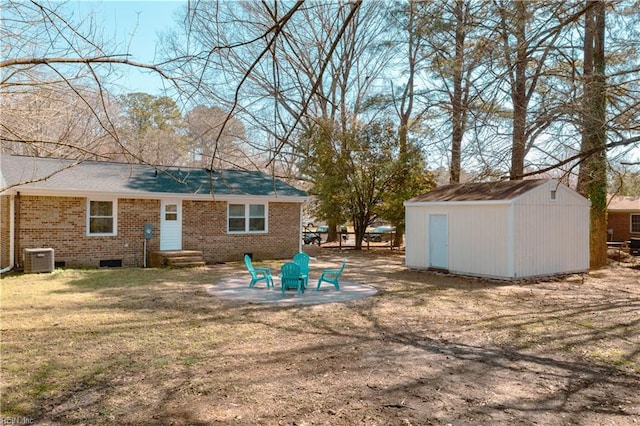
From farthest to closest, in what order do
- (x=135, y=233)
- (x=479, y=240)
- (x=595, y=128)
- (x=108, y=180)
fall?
1. (x=108, y=180)
2. (x=135, y=233)
3. (x=479, y=240)
4. (x=595, y=128)

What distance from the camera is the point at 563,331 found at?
298 inches

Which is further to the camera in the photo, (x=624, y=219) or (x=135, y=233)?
(x=624, y=219)

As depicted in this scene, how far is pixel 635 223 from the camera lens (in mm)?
29547

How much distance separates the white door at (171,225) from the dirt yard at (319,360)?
6.10 metres

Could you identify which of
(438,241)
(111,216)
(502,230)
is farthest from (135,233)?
(502,230)

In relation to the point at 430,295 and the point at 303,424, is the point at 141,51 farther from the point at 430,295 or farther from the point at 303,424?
the point at 430,295

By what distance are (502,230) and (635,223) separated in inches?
871

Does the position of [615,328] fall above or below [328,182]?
below

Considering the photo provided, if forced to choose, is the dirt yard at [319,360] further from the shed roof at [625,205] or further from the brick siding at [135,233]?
the shed roof at [625,205]

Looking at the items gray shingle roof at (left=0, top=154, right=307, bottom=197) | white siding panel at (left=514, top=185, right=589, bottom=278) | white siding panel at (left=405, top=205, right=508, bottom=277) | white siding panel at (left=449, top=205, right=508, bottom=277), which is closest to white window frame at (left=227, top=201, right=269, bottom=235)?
gray shingle roof at (left=0, top=154, right=307, bottom=197)

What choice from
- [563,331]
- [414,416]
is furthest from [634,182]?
[414,416]

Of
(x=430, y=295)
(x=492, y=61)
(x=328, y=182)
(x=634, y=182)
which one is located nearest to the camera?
(x=492, y=61)

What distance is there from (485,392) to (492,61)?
5.09 m

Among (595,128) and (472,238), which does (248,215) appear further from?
(595,128)
